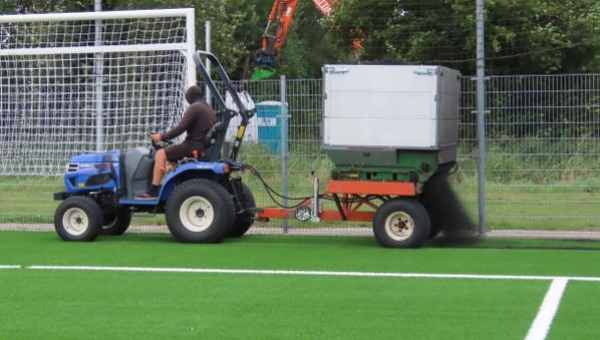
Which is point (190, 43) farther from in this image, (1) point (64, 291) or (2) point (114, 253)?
(1) point (64, 291)

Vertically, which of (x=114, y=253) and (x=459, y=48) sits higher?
(x=459, y=48)

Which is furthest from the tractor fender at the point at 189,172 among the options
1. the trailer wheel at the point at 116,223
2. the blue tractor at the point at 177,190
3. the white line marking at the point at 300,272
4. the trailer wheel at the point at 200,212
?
the white line marking at the point at 300,272

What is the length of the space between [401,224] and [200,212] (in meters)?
2.75

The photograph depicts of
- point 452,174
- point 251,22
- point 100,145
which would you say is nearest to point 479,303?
point 452,174

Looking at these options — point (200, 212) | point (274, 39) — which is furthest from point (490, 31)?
point (200, 212)

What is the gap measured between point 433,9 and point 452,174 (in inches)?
497

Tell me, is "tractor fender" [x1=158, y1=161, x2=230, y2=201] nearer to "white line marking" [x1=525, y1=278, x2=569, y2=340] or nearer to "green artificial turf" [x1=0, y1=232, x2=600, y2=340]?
"green artificial turf" [x1=0, y1=232, x2=600, y2=340]

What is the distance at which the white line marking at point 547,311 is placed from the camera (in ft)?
25.0

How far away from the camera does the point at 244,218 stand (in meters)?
13.8

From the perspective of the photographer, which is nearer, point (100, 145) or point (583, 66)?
point (100, 145)

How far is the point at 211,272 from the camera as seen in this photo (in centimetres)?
1073

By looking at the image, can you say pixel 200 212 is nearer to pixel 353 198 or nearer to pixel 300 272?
pixel 353 198

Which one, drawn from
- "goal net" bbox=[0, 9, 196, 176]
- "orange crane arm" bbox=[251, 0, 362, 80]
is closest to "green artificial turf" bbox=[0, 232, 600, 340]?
"goal net" bbox=[0, 9, 196, 176]

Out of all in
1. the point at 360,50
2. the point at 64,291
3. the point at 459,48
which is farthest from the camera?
the point at 360,50
